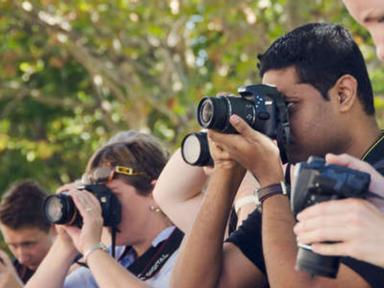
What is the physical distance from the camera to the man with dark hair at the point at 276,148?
355cm

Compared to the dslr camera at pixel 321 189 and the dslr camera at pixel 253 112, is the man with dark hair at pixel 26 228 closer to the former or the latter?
the dslr camera at pixel 253 112

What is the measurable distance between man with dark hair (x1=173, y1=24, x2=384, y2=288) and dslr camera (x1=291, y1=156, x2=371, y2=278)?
1.77 ft

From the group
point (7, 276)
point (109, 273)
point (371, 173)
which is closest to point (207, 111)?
point (371, 173)

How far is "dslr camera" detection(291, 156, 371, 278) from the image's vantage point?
2.79m

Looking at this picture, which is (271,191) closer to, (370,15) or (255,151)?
(255,151)

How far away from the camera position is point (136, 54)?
1260 cm

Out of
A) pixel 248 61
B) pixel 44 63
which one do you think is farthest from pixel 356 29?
pixel 44 63

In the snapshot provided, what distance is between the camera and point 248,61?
10.8m

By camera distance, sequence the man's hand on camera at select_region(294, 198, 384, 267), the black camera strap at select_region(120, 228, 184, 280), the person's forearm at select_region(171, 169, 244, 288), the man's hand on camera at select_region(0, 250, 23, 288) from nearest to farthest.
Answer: the man's hand on camera at select_region(294, 198, 384, 267), the person's forearm at select_region(171, 169, 244, 288), the black camera strap at select_region(120, 228, 184, 280), the man's hand on camera at select_region(0, 250, 23, 288)

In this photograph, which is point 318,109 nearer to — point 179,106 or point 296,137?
point 296,137

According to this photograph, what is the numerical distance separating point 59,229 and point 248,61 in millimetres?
5873

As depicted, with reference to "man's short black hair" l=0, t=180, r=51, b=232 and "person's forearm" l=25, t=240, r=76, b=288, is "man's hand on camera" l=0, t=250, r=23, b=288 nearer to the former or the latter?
"person's forearm" l=25, t=240, r=76, b=288

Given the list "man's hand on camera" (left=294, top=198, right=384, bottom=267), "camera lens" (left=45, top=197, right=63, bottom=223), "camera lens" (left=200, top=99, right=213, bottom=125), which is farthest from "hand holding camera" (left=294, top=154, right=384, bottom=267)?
"camera lens" (left=45, top=197, right=63, bottom=223)

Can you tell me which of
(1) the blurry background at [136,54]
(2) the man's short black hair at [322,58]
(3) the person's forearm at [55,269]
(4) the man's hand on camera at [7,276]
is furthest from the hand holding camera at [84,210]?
(1) the blurry background at [136,54]
